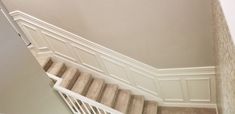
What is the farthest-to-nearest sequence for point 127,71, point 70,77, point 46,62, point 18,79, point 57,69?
point 46,62
point 57,69
point 70,77
point 127,71
point 18,79

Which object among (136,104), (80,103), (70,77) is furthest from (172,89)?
(70,77)

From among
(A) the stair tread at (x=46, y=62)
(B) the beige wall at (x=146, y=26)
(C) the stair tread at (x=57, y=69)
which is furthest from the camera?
(A) the stair tread at (x=46, y=62)

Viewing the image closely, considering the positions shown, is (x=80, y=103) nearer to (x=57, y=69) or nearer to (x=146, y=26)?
(x=57, y=69)

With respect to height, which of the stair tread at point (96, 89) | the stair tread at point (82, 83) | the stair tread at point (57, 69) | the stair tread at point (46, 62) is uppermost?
the stair tread at point (46, 62)

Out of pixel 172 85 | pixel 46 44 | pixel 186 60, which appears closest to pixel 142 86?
pixel 172 85

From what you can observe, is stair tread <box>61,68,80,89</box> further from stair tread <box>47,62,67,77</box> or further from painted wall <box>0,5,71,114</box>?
painted wall <box>0,5,71,114</box>

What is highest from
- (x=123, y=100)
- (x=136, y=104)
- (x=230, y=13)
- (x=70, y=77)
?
(x=230, y=13)

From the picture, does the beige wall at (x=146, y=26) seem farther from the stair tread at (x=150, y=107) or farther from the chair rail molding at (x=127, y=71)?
the stair tread at (x=150, y=107)

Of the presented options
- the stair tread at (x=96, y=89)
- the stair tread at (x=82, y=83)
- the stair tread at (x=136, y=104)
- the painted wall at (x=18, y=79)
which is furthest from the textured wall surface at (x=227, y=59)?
the stair tread at (x=82, y=83)

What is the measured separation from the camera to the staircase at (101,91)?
3946 millimetres

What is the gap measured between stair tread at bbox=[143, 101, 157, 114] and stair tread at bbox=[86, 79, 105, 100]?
0.80 metres

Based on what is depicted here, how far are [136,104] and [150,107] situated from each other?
24 cm

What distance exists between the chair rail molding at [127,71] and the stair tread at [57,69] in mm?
117

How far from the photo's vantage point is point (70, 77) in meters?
4.20
